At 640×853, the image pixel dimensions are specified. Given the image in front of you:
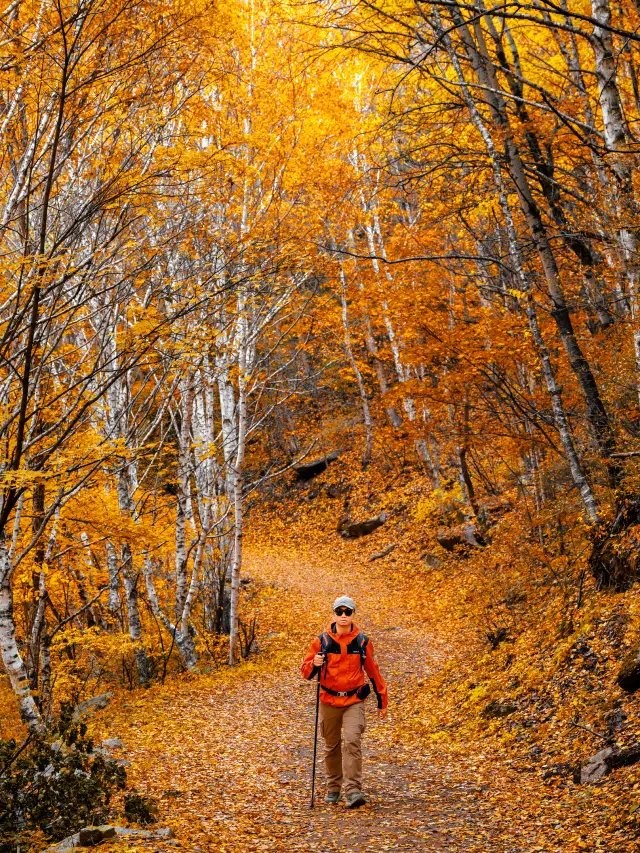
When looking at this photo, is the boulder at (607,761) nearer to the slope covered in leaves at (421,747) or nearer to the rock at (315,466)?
the slope covered in leaves at (421,747)

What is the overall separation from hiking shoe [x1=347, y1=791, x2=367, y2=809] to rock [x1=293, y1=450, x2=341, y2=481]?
20047 mm

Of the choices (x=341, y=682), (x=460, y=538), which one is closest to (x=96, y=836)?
(x=341, y=682)

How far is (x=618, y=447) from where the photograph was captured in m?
7.17

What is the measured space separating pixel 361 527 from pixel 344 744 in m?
15.6

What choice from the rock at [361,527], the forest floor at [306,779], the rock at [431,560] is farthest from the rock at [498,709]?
the rock at [361,527]

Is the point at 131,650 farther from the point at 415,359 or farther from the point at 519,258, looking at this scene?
the point at 519,258

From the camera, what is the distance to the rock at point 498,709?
7267mm

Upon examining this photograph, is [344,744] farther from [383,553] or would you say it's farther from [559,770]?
[383,553]

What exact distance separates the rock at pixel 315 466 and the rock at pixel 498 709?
18239mm

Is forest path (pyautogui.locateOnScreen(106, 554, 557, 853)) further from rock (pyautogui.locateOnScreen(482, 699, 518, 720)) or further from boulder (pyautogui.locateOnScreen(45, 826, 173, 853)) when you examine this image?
rock (pyautogui.locateOnScreen(482, 699, 518, 720))

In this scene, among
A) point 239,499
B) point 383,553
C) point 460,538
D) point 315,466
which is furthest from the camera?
point 315,466

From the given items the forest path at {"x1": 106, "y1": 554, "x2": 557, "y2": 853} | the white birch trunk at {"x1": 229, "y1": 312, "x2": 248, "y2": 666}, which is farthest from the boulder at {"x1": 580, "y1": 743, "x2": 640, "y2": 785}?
the white birch trunk at {"x1": 229, "y1": 312, "x2": 248, "y2": 666}

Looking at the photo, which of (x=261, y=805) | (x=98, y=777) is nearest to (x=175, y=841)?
(x=98, y=777)

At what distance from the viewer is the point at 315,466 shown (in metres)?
26.1
